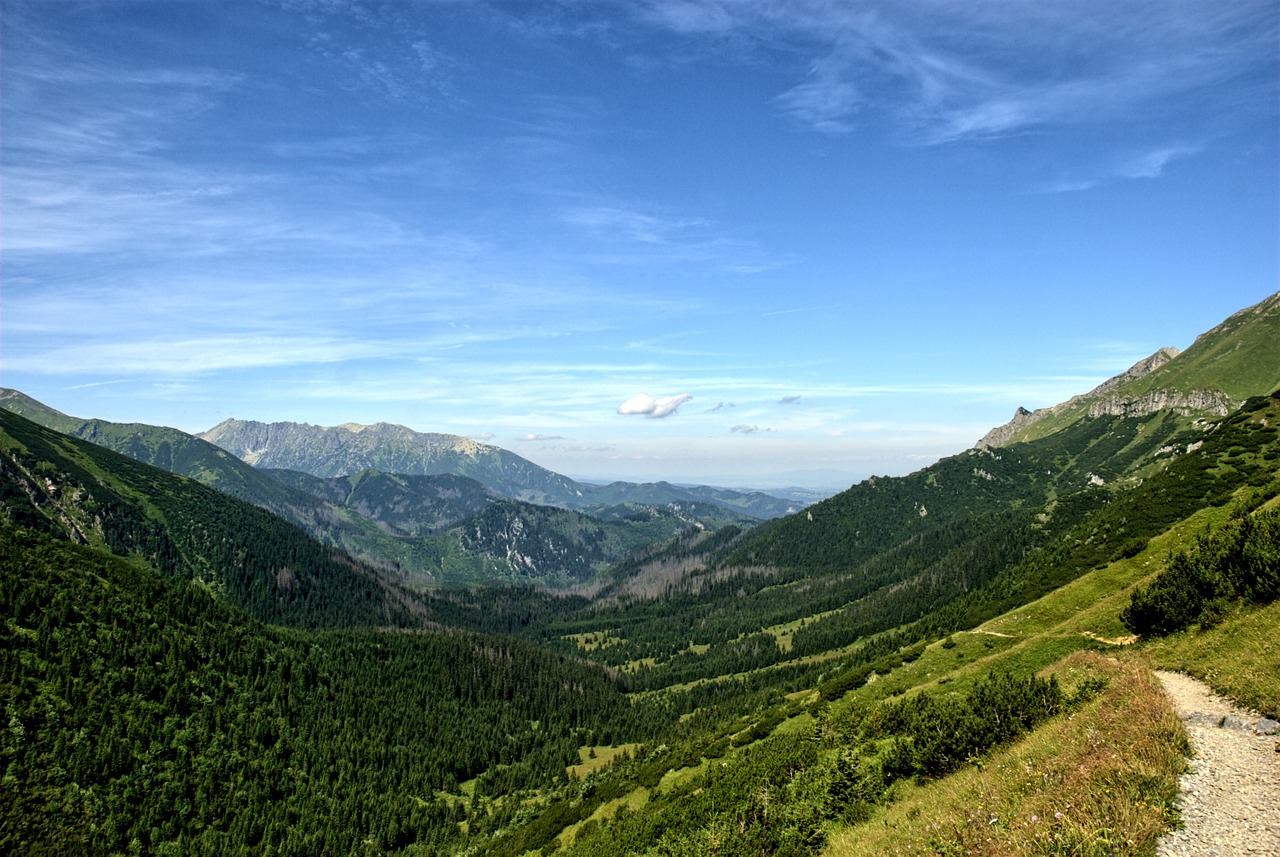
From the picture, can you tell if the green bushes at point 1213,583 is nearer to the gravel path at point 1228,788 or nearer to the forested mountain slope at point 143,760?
the gravel path at point 1228,788

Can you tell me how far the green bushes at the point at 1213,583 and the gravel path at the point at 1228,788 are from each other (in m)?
16.6

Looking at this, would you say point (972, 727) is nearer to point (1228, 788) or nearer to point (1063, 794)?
point (1063, 794)

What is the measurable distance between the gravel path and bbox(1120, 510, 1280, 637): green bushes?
16.6 m

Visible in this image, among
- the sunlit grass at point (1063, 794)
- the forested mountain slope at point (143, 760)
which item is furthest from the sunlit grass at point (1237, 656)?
the forested mountain slope at point (143, 760)

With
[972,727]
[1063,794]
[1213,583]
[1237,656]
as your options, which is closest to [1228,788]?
[1063,794]

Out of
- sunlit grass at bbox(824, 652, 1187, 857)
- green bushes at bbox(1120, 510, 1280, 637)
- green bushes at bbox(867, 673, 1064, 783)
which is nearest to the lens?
sunlit grass at bbox(824, 652, 1187, 857)

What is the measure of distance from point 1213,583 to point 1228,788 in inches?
1167

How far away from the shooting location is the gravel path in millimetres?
18547

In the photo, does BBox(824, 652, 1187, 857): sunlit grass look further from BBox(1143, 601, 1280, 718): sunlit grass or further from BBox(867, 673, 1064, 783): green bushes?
BBox(1143, 601, 1280, 718): sunlit grass

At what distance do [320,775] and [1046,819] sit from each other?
232 meters

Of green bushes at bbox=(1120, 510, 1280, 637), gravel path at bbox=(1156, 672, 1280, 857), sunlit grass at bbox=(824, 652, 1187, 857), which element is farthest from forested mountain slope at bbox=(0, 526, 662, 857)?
gravel path at bbox=(1156, 672, 1280, 857)

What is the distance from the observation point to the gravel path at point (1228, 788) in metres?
18.5

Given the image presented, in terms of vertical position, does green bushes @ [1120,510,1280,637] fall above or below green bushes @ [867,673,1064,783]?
above

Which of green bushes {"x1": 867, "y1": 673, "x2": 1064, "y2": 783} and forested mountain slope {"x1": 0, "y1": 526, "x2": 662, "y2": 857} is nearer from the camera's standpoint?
green bushes {"x1": 867, "y1": 673, "x2": 1064, "y2": 783}
